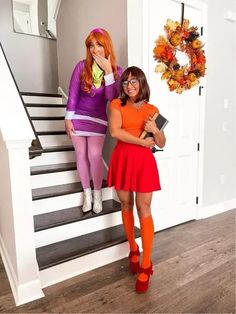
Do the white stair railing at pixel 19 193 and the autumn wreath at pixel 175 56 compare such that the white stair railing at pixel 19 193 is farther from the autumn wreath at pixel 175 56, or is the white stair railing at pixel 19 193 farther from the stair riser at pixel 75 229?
the autumn wreath at pixel 175 56

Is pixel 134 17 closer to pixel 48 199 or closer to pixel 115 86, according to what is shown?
pixel 115 86

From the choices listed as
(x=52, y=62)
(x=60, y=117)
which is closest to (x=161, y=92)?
(x=60, y=117)

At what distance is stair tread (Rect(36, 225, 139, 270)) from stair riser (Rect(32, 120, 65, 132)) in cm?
140

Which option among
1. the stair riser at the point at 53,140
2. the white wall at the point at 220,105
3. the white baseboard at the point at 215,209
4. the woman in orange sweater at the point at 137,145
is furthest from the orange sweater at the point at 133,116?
the white baseboard at the point at 215,209

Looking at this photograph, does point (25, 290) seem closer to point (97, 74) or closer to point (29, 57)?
point (97, 74)

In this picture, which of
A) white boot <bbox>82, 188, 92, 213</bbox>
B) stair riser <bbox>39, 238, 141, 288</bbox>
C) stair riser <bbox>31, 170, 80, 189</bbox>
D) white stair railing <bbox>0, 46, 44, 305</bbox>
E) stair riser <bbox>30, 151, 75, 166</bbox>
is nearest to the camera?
white stair railing <bbox>0, 46, 44, 305</bbox>

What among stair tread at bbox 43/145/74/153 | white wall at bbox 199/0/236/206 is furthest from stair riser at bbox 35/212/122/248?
white wall at bbox 199/0/236/206

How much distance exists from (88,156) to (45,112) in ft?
4.41

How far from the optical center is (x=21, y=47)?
162 inches

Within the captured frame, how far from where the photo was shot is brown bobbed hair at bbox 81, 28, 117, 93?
1.75 metres

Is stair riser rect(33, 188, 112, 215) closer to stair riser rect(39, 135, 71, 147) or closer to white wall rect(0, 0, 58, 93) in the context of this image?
stair riser rect(39, 135, 71, 147)

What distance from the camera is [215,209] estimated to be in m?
2.95

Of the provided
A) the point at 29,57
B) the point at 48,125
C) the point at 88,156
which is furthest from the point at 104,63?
the point at 29,57

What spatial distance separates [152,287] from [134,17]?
205cm
